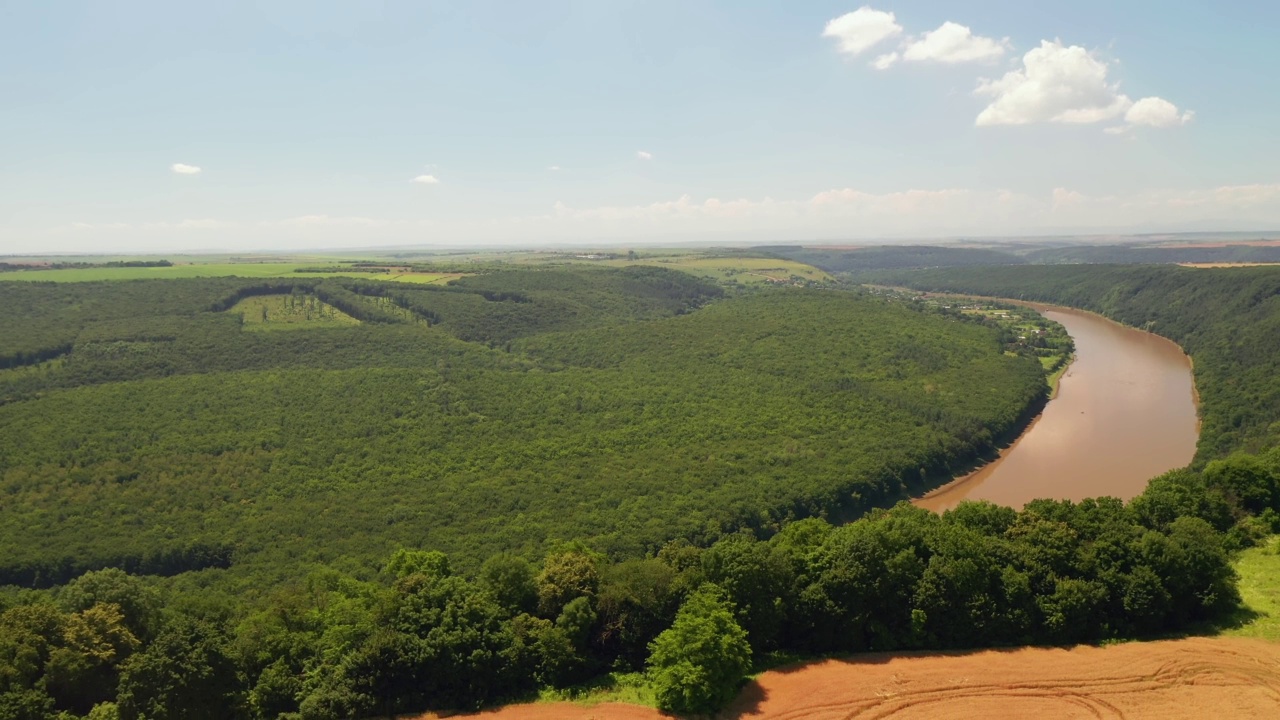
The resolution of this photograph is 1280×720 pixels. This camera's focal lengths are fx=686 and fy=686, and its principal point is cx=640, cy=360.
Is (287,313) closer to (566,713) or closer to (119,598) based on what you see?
(119,598)

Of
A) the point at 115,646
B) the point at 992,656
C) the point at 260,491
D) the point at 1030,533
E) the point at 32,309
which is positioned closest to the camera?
the point at 115,646

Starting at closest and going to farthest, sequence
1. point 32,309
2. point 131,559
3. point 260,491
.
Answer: point 131,559, point 260,491, point 32,309

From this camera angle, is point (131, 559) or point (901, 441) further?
point (901, 441)

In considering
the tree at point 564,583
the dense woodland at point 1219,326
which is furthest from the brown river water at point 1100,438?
the tree at point 564,583

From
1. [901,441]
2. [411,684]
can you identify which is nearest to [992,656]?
[411,684]

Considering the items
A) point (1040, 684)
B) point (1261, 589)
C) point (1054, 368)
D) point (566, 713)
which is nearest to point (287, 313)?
point (566, 713)

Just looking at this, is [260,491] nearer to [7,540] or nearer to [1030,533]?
[7,540]
